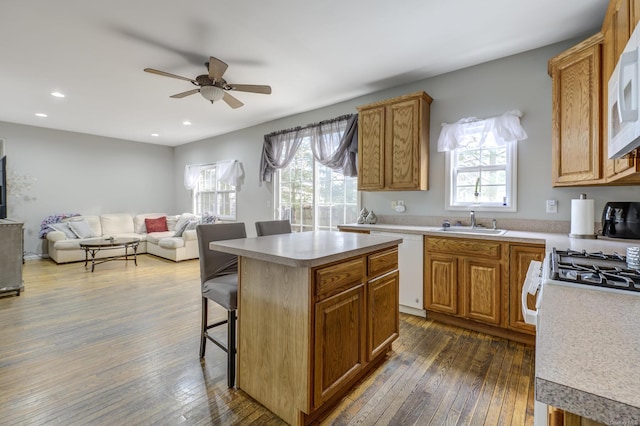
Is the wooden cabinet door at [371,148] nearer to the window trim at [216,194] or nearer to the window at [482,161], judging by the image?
the window at [482,161]

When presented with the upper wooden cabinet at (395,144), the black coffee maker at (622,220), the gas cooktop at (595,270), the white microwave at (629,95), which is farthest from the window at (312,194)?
the white microwave at (629,95)

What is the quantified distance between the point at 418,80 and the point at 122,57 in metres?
3.22

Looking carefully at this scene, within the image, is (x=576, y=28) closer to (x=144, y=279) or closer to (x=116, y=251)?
(x=144, y=279)

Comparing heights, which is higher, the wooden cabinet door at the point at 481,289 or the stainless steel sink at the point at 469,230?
the stainless steel sink at the point at 469,230

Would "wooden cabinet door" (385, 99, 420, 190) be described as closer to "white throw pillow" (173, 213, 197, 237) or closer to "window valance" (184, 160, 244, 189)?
"window valance" (184, 160, 244, 189)

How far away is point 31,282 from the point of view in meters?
4.18

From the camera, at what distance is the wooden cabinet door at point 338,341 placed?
5.12ft

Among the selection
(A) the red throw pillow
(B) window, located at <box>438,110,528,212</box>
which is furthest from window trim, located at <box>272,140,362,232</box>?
(A) the red throw pillow

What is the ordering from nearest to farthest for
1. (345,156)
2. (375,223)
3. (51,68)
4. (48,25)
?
(48,25) < (51,68) < (375,223) < (345,156)

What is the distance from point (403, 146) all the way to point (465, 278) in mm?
1537

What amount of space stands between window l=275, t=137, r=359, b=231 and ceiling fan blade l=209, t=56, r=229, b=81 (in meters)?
2.02

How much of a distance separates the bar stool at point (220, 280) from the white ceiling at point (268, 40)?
1.71 m

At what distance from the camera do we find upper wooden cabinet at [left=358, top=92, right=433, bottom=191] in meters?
3.28

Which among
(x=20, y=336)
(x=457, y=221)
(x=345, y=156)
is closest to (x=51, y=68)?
(x=20, y=336)
